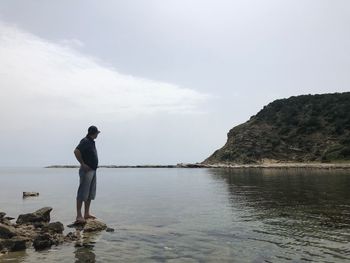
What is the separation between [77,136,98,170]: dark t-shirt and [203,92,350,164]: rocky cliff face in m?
95.4

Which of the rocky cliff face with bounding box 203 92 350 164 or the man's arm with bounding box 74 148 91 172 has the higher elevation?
the rocky cliff face with bounding box 203 92 350 164

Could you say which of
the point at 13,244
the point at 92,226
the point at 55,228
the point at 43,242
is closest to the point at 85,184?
the point at 92,226

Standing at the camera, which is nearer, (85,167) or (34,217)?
(85,167)

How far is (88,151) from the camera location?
53.6ft

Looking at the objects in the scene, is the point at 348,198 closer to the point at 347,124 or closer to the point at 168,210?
Answer: the point at 168,210

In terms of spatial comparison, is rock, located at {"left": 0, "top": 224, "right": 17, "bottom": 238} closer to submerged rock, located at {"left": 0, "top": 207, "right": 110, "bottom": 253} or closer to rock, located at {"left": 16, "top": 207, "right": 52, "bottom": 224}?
submerged rock, located at {"left": 0, "top": 207, "right": 110, "bottom": 253}

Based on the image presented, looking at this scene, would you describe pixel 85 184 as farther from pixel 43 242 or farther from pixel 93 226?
pixel 43 242

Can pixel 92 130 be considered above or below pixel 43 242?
above

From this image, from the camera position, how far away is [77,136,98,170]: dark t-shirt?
16.2m

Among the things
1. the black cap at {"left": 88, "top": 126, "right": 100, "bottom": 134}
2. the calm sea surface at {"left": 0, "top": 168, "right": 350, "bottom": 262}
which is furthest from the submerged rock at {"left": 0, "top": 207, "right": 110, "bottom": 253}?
the black cap at {"left": 88, "top": 126, "right": 100, "bottom": 134}

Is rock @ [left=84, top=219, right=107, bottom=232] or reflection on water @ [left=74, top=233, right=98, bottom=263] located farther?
rock @ [left=84, top=219, right=107, bottom=232]

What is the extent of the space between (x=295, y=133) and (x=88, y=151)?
117 meters

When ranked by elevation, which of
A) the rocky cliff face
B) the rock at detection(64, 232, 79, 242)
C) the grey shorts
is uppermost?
the rocky cliff face

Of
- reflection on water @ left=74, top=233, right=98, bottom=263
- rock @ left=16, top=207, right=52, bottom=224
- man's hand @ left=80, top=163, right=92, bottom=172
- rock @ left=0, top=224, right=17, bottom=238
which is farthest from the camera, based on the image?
rock @ left=16, top=207, right=52, bottom=224
